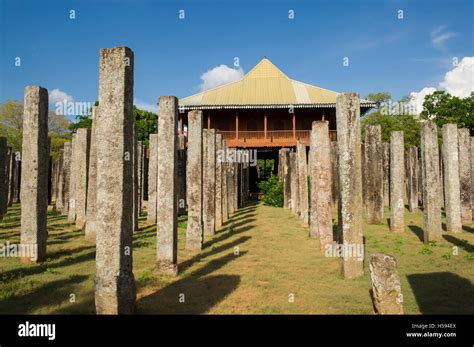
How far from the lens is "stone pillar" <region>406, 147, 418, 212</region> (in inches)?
605

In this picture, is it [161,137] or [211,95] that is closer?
[161,137]

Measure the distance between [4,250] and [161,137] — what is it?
4444 millimetres

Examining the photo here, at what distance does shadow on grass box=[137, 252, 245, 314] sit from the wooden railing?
19501mm

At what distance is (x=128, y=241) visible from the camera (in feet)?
14.9

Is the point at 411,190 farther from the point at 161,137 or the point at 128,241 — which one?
the point at 128,241

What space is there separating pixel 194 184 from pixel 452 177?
23.5ft

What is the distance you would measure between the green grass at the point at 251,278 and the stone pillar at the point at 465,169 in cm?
245

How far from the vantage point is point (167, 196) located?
6.55 m

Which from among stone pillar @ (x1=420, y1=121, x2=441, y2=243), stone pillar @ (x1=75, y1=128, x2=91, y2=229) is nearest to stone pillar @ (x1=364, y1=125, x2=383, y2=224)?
stone pillar @ (x1=420, y1=121, x2=441, y2=243)

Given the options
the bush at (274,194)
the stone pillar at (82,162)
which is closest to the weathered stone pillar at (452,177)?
the bush at (274,194)

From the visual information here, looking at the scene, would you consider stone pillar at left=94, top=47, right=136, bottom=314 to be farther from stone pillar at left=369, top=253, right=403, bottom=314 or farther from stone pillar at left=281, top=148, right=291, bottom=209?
stone pillar at left=281, top=148, right=291, bottom=209

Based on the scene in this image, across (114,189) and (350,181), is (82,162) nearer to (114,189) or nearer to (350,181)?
(114,189)

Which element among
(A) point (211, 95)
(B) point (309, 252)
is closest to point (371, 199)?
(B) point (309, 252)

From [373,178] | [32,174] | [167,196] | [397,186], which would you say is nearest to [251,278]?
[167,196]
